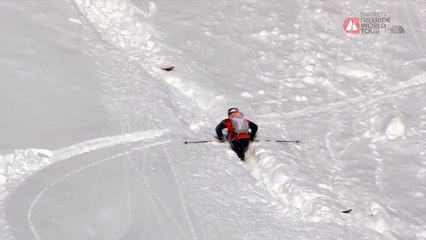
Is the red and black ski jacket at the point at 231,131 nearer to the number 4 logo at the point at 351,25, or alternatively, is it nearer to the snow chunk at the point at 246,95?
the snow chunk at the point at 246,95

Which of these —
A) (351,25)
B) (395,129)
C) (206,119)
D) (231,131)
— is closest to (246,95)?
(206,119)

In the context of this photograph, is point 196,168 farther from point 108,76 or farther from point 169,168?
point 108,76

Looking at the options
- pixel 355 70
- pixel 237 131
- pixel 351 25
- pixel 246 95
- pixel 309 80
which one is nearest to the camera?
pixel 237 131

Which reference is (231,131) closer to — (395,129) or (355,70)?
(395,129)

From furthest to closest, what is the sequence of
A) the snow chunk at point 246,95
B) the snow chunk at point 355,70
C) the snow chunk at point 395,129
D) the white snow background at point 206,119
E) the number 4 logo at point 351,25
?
the number 4 logo at point 351,25 → the snow chunk at point 355,70 → the snow chunk at point 246,95 → the snow chunk at point 395,129 → the white snow background at point 206,119

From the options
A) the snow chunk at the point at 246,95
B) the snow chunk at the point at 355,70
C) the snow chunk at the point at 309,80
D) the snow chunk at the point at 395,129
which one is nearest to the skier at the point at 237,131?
the snow chunk at the point at 246,95

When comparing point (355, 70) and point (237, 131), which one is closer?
point (237, 131)
